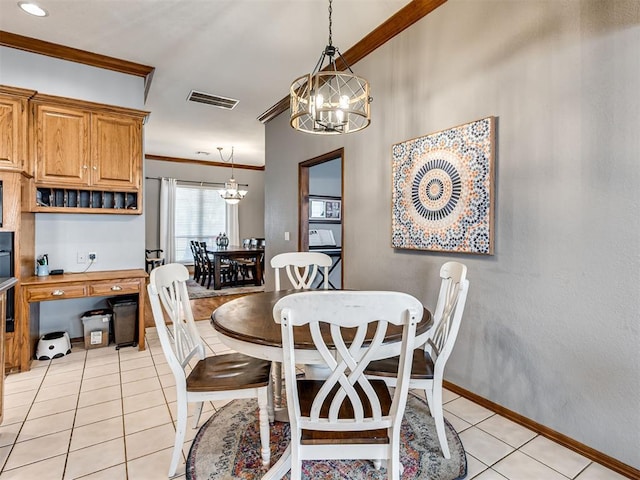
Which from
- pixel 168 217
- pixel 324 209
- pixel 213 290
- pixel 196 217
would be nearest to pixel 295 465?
pixel 324 209

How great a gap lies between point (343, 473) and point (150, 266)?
6651 mm

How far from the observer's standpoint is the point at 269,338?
1.44 meters

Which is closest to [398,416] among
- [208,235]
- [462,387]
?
[462,387]

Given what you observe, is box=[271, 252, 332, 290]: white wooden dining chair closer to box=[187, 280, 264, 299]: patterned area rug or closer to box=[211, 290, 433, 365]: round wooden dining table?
box=[211, 290, 433, 365]: round wooden dining table

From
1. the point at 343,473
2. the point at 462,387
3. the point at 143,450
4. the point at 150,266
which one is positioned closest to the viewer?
the point at 343,473

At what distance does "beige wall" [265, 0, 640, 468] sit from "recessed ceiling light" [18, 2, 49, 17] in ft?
9.48

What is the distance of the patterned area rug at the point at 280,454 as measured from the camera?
64.2 inches

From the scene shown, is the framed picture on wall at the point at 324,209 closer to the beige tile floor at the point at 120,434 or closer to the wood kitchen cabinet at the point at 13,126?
the beige tile floor at the point at 120,434

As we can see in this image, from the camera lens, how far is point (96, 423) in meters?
2.10

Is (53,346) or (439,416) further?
(53,346)

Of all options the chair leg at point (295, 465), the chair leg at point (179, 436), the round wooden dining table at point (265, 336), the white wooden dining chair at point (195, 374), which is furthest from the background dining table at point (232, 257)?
the chair leg at point (295, 465)

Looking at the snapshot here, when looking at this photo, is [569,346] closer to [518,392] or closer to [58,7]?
[518,392]

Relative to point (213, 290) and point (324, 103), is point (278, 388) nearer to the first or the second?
point (324, 103)

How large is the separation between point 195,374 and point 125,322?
212 cm
